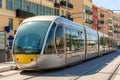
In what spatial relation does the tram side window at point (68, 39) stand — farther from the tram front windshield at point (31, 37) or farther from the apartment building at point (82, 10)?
the apartment building at point (82, 10)

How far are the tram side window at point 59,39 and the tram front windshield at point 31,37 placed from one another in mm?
906

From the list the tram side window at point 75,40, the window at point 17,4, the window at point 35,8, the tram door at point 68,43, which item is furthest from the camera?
the window at point 35,8

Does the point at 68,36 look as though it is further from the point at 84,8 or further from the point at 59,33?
the point at 84,8

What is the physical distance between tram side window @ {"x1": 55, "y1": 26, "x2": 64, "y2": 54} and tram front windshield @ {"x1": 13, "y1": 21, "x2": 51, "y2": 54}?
906mm

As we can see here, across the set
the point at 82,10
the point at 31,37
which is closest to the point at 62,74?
the point at 31,37

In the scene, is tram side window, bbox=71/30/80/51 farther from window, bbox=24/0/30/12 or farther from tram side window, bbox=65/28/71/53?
window, bbox=24/0/30/12

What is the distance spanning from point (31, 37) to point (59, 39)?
202cm

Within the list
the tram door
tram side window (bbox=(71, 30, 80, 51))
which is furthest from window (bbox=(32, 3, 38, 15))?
the tram door

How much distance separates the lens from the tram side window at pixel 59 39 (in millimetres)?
19203

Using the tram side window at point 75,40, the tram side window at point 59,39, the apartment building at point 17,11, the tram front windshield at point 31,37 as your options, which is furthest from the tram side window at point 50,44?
the apartment building at point 17,11

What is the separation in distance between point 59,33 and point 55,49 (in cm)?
124

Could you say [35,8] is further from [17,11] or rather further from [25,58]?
[25,58]

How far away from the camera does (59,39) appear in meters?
19.6

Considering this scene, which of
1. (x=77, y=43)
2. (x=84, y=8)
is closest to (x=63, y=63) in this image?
(x=77, y=43)
